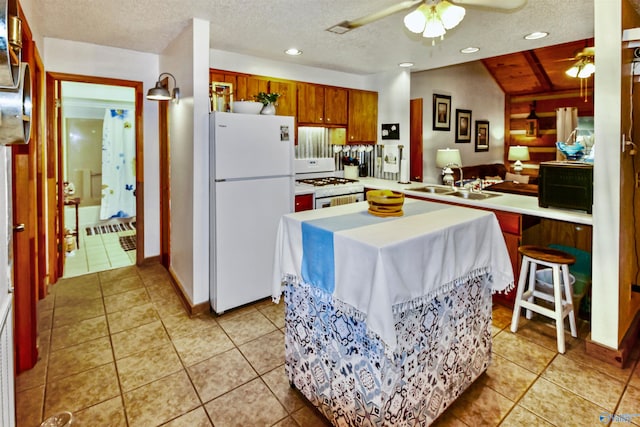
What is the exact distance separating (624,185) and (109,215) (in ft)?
23.4

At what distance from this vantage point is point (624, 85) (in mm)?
2213

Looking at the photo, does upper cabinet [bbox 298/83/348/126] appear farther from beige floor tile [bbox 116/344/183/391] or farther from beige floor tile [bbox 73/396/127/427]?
beige floor tile [bbox 73/396/127/427]

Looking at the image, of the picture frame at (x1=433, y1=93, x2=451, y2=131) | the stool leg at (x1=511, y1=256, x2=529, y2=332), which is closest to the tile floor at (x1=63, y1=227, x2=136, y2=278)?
the stool leg at (x1=511, y1=256, x2=529, y2=332)

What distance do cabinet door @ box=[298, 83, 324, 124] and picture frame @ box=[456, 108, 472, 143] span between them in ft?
12.3

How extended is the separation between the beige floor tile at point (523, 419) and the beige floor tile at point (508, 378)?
10 cm

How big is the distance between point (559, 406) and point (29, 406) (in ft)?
9.50

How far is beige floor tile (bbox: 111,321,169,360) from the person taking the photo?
256 centimetres

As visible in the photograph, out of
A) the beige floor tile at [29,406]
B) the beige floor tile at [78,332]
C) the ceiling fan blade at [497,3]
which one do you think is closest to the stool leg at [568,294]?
the ceiling fan blade at [497,3]

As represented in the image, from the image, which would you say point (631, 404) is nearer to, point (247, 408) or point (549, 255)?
point (549, 255)

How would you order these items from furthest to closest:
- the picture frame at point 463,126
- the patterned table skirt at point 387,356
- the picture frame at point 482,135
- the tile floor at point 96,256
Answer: the picture frame at point 482,135 → the picture frame at point 463,126 → the tile floor at point 96,256 → the patterned table skirt at point 387,356

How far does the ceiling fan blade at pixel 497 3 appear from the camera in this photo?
1.96 metres

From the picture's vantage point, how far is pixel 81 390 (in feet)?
6.96

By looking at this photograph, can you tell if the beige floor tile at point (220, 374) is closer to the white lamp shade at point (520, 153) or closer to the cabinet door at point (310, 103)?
the cabinet door at point (310, 103)

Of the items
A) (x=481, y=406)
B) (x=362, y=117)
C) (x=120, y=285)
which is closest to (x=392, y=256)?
(x=481, y=406)
